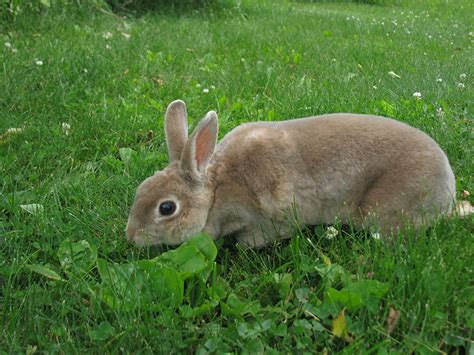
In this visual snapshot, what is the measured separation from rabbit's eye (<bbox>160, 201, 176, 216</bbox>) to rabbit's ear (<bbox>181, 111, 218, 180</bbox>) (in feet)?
0.67

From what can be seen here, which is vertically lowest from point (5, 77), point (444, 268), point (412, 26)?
point (412, 26)

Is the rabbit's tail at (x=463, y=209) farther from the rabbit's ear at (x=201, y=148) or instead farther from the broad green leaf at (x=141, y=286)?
the broad green leaf at (x=141, y=286)

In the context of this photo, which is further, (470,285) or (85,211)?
(85,211)

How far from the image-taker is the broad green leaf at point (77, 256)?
2.80 meters

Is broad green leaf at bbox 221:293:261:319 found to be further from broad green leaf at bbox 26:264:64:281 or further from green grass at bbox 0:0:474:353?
broad green leaf at bbox 26:264:64:281

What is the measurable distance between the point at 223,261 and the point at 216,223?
290 millimetres

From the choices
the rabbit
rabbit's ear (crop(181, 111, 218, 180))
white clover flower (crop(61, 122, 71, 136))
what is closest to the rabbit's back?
the rabbit

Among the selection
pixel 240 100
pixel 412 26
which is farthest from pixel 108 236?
pixel 412 26

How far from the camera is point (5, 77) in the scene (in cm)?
511

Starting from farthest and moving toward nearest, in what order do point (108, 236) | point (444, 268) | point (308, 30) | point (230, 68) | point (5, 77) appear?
point (308, 30) → point (230, 68) → point (5, 77) → point (108, 236) → point (444, 268)

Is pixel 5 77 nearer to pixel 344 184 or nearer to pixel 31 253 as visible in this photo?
pixel 31 253

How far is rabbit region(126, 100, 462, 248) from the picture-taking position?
3.16 meters

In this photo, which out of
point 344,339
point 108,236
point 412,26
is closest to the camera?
point 344,339

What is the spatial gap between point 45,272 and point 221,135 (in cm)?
212
